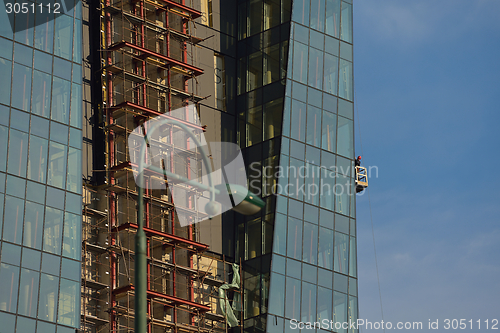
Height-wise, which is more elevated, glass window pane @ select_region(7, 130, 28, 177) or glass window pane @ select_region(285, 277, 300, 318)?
glass window pane @ select_region(7, 130, 28, 177)

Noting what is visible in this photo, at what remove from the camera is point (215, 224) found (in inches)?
2483

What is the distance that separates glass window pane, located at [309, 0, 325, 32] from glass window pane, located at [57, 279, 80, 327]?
2946 centimetres

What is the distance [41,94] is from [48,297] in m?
12.2

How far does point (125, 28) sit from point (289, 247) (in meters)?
19.6

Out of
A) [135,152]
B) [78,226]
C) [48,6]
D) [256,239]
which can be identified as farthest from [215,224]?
[48,6]

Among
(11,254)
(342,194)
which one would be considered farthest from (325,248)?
(11,254)

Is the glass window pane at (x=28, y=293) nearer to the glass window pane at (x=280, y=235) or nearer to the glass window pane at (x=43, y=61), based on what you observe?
the glass window pane at (x=43, y=61)

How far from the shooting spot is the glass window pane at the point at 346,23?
227 ft

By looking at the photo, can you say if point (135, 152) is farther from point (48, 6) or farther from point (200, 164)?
point (48, 6)

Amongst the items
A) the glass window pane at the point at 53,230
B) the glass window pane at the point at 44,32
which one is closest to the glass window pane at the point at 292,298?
the glass window pane at the point at 53,230

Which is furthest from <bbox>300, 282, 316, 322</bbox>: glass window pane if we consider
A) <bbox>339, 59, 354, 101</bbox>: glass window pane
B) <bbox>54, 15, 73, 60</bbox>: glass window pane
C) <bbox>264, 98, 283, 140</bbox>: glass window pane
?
<bbox>54, 15, 73, 60</bbox>: glass window pane

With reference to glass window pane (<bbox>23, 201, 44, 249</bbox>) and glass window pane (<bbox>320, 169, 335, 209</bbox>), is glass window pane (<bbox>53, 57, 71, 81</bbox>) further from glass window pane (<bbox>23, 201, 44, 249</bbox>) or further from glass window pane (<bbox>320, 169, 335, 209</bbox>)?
glass window pane (<bbox>320, 169, 335, 209</bbox>)

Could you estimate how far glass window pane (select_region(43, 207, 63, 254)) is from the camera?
4847cm

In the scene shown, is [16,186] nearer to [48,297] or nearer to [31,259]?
[31,259]
